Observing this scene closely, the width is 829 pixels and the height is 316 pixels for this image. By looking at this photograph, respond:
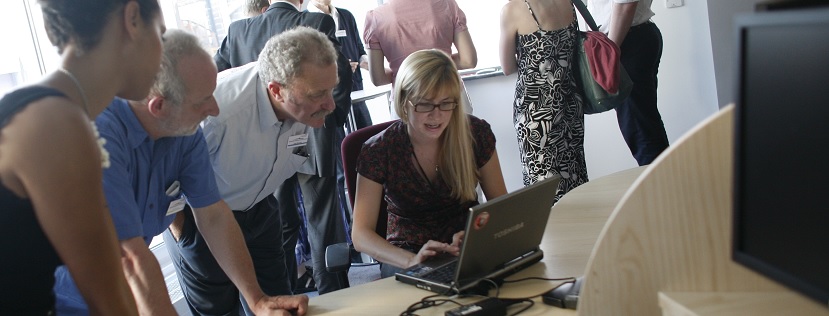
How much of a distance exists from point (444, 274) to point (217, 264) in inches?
37.7

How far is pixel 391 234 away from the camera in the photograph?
234 cm

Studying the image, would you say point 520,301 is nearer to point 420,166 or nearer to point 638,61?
point 420,166

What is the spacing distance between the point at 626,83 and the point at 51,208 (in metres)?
2.74

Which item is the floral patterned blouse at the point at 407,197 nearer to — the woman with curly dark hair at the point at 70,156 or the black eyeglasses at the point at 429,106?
the black eyeglasses at the point at 429,106

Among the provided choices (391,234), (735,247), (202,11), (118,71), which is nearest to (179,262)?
(391,234)

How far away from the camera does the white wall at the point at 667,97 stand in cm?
439

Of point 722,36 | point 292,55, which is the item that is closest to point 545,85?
point 292,55

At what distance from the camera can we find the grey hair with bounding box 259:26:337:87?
2227 millimetres

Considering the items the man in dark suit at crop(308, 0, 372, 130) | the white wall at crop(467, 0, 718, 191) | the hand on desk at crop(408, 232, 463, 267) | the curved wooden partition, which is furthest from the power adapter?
the white wall at crop(467, 0, 718, 191)

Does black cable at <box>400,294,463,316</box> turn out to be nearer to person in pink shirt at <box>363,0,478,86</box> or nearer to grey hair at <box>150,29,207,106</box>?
grey hair at <box>150,29,207,106</box>

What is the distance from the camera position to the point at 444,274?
1.72 meters

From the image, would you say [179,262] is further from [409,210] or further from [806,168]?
[806,168]

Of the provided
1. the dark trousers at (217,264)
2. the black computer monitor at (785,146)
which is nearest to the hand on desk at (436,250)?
the dark trousers at (217,264)

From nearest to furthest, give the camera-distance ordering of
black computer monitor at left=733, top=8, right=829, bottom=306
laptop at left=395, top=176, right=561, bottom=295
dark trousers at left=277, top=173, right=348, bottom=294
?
black computer monitor at left=733, top=8, right=829, bottom=306
laptop at left=395, top=176, right=561, bottom=295
dark trousers at left=277, top=173, right=348, bottom=294
